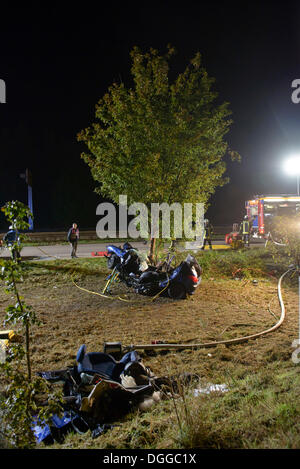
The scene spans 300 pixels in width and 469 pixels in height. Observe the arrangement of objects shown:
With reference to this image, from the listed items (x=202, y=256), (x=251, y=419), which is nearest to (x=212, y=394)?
(x=251, y=419)

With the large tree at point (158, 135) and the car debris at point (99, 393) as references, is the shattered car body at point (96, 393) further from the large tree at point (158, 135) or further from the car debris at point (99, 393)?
the large tree at point (158, 135)

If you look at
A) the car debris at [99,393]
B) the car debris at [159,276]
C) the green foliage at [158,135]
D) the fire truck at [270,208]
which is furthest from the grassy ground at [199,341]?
the fire truck at [270,208]

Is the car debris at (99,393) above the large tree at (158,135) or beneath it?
beneath

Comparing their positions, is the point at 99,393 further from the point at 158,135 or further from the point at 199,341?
the point at 158,135

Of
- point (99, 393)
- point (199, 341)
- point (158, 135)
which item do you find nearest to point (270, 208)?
point (158, 135)

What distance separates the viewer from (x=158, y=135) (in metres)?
10.0

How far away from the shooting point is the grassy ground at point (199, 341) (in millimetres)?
2830

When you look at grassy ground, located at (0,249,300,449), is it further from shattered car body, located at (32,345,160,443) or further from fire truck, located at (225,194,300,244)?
fire truck, located at (225,194,300,244)

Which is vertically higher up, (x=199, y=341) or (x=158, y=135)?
(x=158, y=135)

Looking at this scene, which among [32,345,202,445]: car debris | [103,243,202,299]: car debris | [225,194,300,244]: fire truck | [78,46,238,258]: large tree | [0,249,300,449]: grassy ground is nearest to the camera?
[0,249,300,449]: grassy ground

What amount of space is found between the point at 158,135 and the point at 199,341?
21.6 ft

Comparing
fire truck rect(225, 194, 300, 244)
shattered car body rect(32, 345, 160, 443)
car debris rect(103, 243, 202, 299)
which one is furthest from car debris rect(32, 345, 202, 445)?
fire truck rect(225, 194, 300, 244)

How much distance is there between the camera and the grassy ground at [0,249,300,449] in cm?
283
